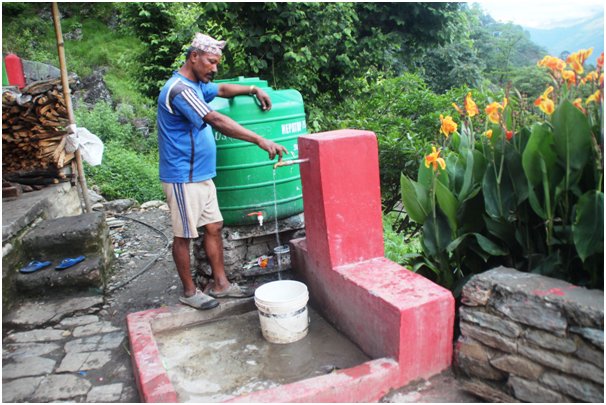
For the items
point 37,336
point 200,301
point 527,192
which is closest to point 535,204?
point 527,192

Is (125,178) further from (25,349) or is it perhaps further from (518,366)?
(518,366)

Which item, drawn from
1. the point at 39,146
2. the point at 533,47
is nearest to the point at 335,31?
the point at 39,146

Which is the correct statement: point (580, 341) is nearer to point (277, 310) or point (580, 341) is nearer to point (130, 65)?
point (277, 310)

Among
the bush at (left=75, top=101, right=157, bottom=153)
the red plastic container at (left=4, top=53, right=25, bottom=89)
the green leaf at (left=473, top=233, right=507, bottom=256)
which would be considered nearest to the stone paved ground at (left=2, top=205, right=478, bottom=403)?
the green leaf at (left=473, top=233, right=507, bottom=256)

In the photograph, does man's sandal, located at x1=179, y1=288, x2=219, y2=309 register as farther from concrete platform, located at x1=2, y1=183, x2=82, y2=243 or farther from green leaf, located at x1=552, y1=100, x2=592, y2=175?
green leaf, located at x1=552, y1=100, x2=592, y2=175

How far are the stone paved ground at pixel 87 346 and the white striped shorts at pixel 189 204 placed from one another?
32.7 inches

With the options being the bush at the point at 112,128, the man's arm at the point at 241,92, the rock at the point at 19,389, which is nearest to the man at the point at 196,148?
the man's arm at the point at 241,92

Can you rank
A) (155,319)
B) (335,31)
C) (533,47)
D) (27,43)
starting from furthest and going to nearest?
(533,47) → (27,43) → (335,31) → (155,319)

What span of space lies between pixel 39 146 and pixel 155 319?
3136 millimetres

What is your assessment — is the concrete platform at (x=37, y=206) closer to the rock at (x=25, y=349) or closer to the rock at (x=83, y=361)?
the rock at (x=25, y=349)

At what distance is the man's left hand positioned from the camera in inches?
141

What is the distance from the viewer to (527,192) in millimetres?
2643

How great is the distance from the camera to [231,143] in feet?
11.9

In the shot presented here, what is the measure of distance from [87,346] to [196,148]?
1540mm
